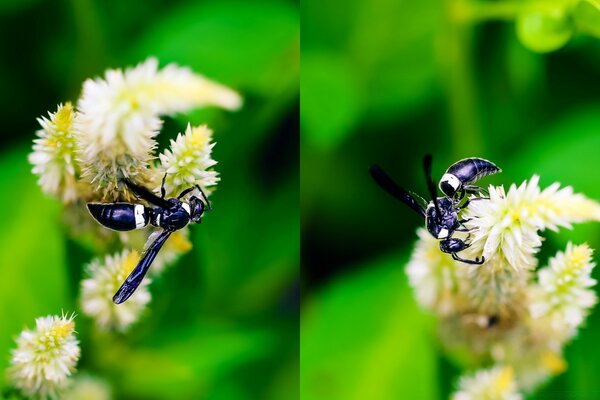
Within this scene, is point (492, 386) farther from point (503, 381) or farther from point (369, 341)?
point (369, 341)

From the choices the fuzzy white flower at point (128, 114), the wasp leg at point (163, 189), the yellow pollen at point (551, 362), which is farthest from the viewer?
the yellow pollen at point (551, 362)

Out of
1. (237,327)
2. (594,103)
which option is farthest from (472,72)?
(237,327)

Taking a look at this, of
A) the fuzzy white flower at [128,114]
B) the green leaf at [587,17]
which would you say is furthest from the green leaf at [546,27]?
the fuzzy white flower at [128,114]

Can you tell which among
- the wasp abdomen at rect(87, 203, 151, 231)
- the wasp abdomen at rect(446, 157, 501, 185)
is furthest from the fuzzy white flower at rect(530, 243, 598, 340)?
the wasp abdomen at rect(87, 203, 151, 231)

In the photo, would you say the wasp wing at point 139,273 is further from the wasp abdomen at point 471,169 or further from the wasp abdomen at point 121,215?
the wasp abdomen at point 471,169

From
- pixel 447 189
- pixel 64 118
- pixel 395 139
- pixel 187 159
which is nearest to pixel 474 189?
pixel 447 189
